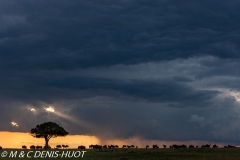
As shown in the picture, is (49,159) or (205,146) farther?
(205,146)

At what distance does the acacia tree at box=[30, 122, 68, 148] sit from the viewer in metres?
143

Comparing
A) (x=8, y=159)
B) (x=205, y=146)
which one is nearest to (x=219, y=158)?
(x=8, y=159)

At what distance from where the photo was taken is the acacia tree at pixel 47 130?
14300 cm

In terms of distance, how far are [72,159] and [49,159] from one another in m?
4.43

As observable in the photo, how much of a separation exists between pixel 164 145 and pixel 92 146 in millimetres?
24615

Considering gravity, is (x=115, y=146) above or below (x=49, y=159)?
above

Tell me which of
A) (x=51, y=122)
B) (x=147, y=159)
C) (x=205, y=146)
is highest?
(x=51, y=122)

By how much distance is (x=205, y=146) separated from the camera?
120688 millimetres

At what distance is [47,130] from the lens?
143 metres

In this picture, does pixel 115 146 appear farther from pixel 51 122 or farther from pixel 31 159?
pixel 31 159

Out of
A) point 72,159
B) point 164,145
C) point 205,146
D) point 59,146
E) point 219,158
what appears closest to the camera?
point 219,158

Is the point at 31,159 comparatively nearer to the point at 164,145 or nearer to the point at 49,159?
the point at 49,159

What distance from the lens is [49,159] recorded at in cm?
Result: 7362

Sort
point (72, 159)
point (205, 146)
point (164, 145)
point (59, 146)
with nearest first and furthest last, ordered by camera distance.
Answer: point (72, 159)
point (205, 146)
point (164, 145)
point (59, 146)
